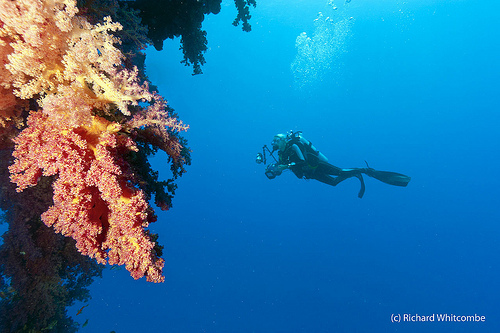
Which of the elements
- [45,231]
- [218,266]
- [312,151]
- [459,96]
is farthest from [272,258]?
[459,96]

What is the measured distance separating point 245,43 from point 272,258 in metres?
80.2

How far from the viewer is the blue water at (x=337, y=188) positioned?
140 feet

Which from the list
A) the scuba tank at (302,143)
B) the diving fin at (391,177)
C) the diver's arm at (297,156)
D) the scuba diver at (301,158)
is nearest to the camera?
the diver's arm at (297,156)

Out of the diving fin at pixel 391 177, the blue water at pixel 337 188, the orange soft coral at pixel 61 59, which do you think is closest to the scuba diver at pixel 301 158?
the diving fin at pixel 391 177

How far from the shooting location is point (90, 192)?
2270 mm

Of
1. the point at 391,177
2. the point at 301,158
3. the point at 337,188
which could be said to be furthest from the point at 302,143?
the point at 337,188

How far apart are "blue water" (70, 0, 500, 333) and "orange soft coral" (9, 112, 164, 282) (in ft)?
147

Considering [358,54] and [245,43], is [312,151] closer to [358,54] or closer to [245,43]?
[245,43]

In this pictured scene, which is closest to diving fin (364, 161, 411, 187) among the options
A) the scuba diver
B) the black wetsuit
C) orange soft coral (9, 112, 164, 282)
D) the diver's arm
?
the scuba diver

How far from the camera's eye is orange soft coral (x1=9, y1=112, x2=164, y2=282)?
2.10 metres

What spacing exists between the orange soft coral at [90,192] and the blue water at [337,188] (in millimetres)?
44902

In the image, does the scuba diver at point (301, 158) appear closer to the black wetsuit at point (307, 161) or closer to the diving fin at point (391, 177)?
the black wetsuit at point (307, 161)

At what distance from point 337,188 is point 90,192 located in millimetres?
74727

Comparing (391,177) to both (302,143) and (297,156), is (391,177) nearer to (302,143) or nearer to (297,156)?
(302,143)
